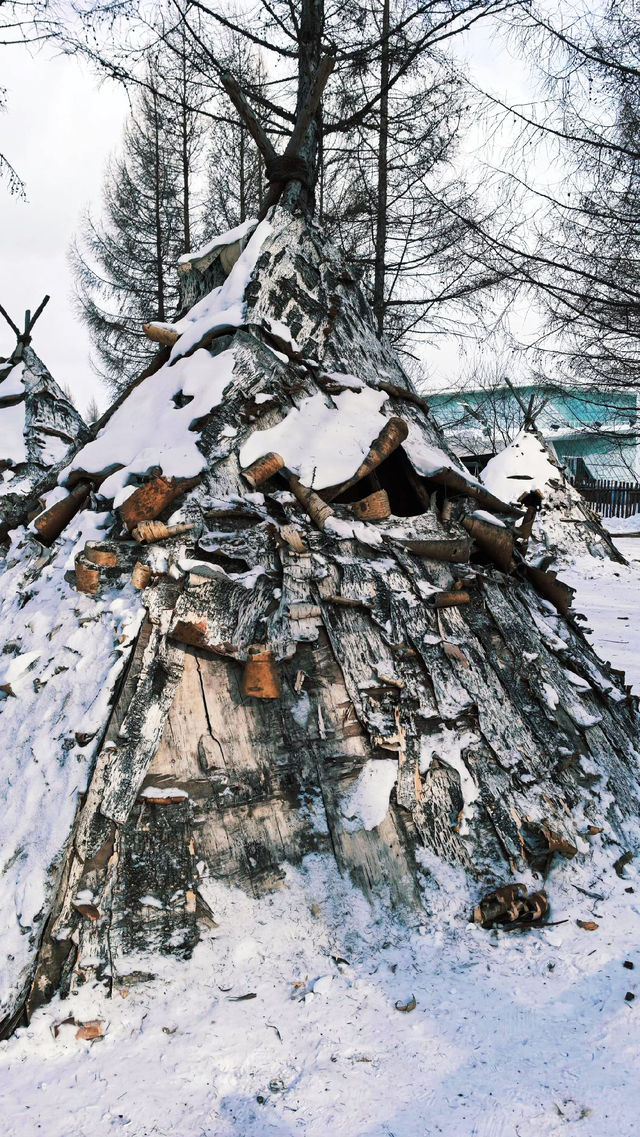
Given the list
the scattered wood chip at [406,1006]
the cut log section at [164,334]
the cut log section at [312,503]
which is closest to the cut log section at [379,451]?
the cut log section at [312,503]

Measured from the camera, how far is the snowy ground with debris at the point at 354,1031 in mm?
1806

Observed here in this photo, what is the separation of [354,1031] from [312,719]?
1.00 meters

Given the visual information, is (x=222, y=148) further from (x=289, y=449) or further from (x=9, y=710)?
(x=9, y=710)

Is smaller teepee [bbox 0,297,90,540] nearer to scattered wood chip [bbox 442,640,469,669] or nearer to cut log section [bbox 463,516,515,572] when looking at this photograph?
cut log section [bbox 463,516,515,572]

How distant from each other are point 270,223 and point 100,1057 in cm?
378

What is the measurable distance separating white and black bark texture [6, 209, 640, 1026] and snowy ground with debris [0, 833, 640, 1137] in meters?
0.11

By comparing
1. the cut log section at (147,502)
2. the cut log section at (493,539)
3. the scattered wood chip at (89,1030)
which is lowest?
the scattered wood chip at (89,1030)

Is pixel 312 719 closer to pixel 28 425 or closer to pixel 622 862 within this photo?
pixel 622 862

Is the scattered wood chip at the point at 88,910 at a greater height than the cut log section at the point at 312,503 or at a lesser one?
lesser

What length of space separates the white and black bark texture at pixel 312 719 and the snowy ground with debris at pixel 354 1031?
0.35 ft

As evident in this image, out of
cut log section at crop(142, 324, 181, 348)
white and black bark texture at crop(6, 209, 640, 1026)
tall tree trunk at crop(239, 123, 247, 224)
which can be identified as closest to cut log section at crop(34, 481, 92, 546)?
white and black bark texture at crop(6, 209, 640, 1026)

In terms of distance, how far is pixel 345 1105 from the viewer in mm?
1837

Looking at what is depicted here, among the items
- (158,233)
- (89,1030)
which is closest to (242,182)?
(158,233)

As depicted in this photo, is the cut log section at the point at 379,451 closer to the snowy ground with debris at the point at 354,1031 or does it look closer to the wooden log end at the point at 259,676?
the wooden log end at the point at 259,676
